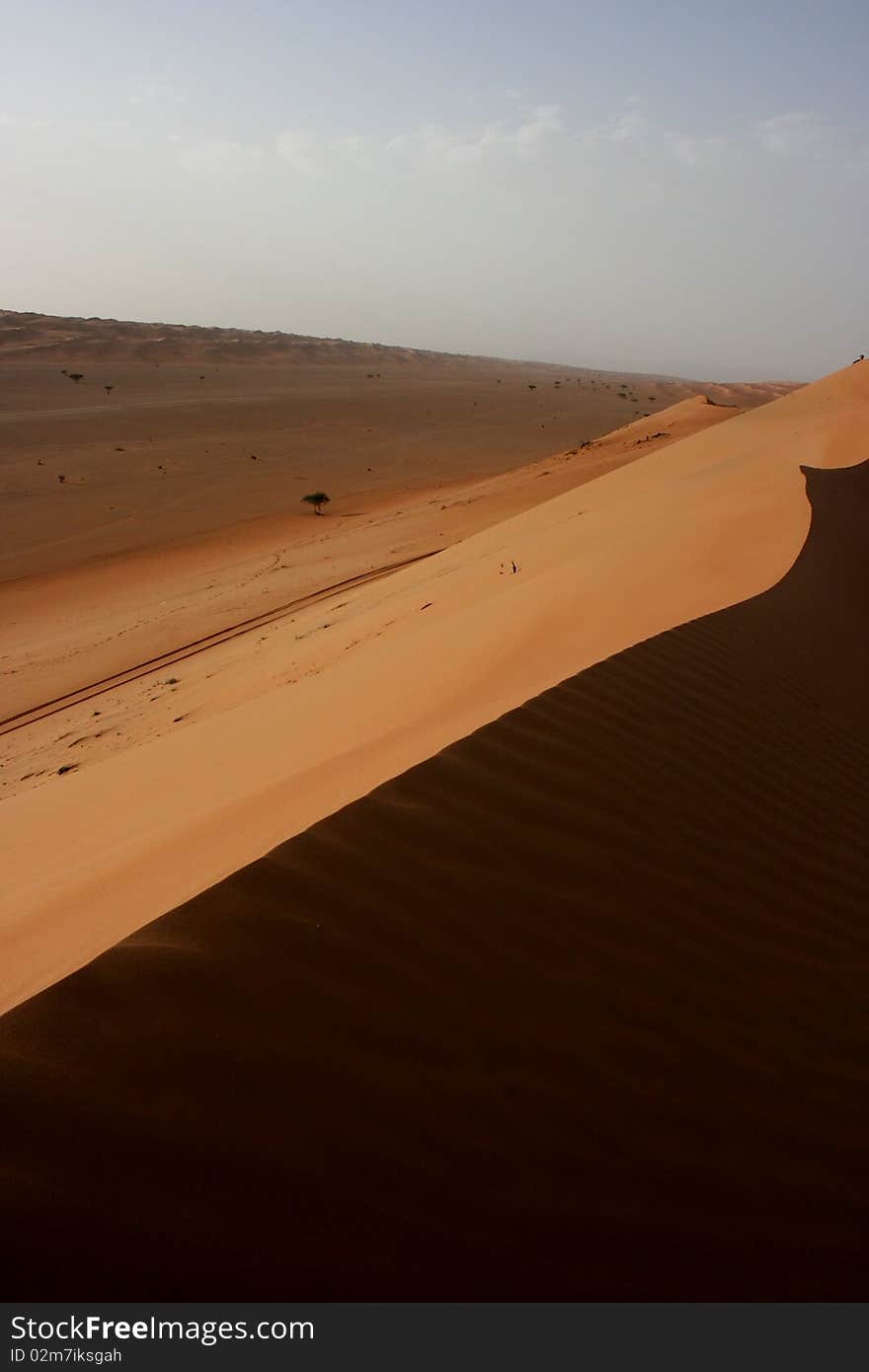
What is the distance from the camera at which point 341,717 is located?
4652mm

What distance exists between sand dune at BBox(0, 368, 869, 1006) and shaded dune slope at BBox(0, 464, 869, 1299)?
0.36 meters

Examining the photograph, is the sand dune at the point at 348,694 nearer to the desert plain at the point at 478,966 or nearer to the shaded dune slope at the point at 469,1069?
the desert plain at the point at 478,966

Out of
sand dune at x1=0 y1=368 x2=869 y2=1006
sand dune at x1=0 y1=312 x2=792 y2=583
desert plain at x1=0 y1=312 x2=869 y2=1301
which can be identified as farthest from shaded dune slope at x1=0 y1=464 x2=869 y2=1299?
sand dune at x1=0 y1=312 x2=792 y2=583

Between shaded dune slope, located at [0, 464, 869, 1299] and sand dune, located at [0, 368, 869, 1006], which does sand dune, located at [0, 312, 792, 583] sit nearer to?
sand dune, located at [0, 368, 869, 1006]

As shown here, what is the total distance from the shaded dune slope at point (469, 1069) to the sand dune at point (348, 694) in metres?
0.36

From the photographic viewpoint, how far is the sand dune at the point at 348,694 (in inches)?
118

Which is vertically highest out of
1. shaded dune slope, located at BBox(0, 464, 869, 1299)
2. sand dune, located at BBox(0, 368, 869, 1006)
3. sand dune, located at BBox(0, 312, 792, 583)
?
sand dune, located at BBox(0, 312, 792, 583)

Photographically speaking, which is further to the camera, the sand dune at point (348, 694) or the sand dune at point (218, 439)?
the sand dune at point (218, 439)

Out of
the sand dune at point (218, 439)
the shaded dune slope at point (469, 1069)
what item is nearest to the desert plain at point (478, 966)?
the shaded dune slope at point (469, 1069)

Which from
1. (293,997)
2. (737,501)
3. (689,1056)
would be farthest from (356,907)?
(737,501)

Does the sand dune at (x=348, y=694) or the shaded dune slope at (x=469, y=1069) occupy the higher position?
the sand dune at (x=348, y=694)

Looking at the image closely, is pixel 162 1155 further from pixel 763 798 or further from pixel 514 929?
pixel 763 798

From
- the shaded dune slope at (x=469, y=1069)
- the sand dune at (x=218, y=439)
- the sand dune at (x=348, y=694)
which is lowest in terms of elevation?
the shaded dune slope at (x=469, y=1069)

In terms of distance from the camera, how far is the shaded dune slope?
1729 millimetres
